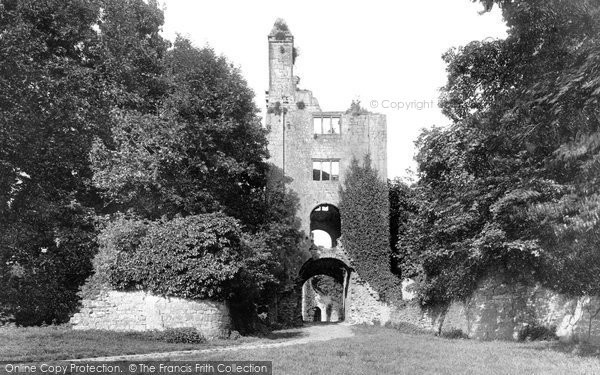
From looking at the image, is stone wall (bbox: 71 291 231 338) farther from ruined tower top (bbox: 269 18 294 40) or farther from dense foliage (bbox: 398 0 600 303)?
ruined tower top (bbox: 269 18 294 40)

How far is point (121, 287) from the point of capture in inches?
801

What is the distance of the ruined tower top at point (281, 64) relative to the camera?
3478 cm

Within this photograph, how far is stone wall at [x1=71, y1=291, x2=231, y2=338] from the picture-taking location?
19875 mm

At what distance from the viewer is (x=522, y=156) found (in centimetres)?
1866

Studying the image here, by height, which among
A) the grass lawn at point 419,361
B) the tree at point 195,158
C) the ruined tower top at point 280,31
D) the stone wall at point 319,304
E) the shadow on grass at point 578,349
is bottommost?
the stone wall at point 319,304

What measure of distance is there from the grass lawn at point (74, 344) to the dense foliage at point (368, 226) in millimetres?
13812

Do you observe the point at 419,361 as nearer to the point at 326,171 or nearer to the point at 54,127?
the point at 54,127

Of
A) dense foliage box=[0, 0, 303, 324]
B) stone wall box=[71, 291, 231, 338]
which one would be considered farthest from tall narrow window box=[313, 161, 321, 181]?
stone wall box=[71, 291, 231, 338]

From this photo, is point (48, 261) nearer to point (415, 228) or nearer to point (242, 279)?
point (242, 279)

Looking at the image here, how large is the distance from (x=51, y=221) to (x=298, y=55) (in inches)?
791

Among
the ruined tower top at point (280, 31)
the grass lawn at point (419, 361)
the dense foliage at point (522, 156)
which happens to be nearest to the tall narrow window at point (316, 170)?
the ruined tower top at point (280, 31)

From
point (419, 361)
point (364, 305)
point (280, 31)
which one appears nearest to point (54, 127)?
point (280, 31)

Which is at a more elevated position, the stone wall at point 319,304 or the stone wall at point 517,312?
the stone wall at point 517,312
